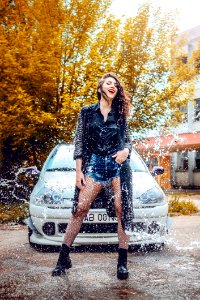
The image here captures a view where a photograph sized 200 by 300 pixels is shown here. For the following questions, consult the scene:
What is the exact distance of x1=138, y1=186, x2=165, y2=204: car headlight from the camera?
4.64 metres

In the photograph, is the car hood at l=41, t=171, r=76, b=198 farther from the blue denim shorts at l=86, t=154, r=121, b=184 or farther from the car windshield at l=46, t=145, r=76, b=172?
the blue denim shorts at l=86, t=154, r=121, b=184

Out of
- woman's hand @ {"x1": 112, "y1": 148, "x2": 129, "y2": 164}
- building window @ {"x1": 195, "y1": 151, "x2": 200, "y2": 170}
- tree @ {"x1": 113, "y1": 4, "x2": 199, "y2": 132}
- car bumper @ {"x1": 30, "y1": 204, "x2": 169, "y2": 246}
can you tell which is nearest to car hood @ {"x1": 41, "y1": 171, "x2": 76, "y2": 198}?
car bumper @ {"x1": 30, "y1": 204, "x2": 169, "y2": 246}

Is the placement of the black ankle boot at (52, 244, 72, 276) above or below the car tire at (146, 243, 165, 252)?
above

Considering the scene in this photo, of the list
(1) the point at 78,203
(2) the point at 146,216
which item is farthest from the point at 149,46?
(1) the point at 78,203

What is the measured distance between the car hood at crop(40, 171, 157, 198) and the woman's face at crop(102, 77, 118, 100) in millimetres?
1442

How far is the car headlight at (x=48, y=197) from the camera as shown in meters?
4.60

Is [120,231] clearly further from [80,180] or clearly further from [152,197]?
A: [152,197]

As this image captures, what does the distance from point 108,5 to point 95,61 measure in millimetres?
1896

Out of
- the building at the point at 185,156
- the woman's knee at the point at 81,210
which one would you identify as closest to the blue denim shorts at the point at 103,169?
the woman's knee at the point at 81,210

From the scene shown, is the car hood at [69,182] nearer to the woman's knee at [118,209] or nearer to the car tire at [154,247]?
the car tire at [154,247]

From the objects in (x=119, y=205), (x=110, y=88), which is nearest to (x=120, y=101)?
(x=110, y=88)

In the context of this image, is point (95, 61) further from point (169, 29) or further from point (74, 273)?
point (74, 273)

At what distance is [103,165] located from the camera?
140 inches

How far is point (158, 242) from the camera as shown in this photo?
182 inches
